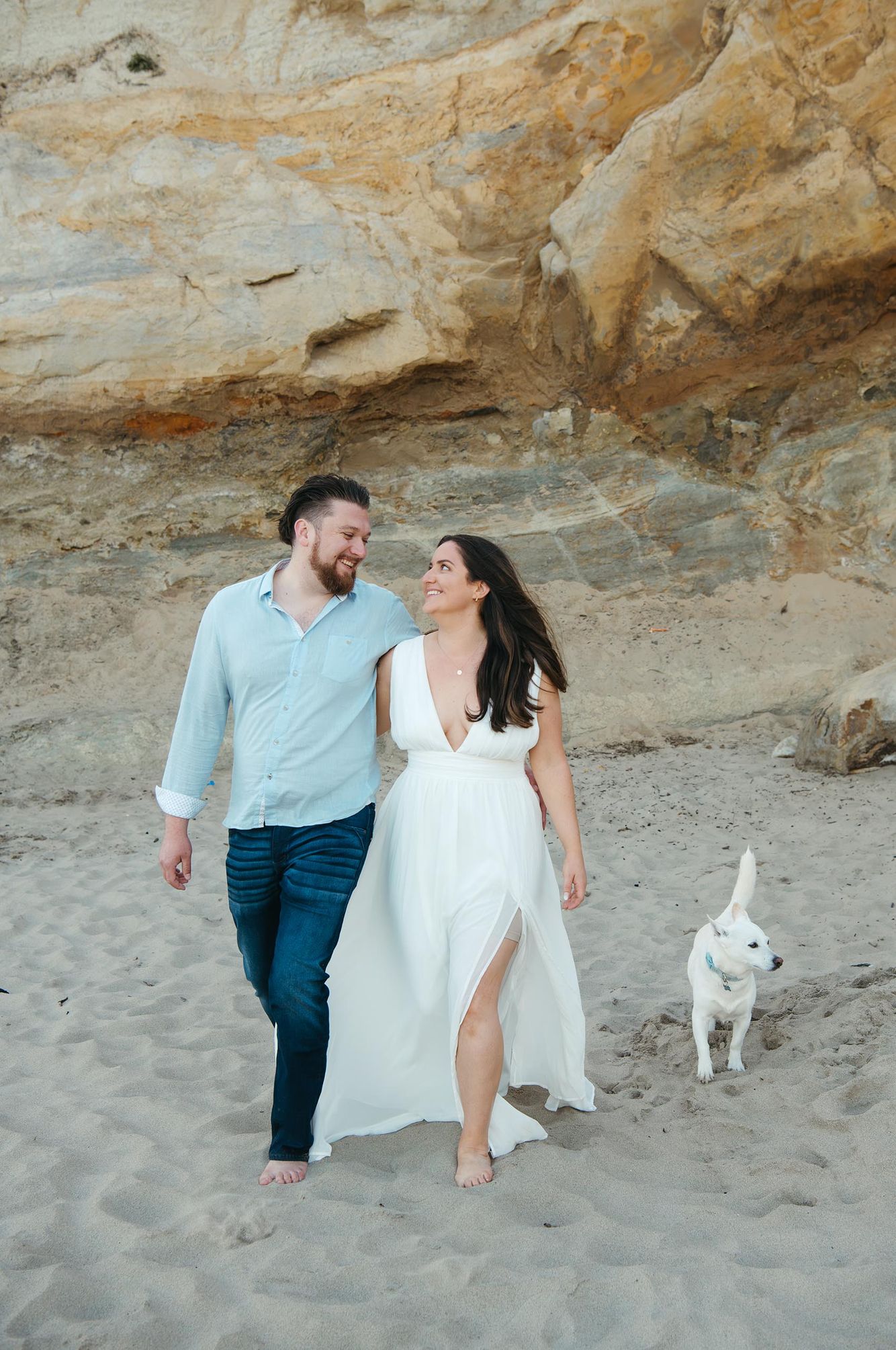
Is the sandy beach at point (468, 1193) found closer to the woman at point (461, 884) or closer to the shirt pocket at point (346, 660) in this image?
the woman at point (461, 884)

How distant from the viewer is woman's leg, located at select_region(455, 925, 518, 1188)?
116 inches

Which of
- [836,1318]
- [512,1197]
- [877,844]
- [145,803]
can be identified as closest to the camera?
[836,1318]

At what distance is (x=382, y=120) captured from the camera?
10492mm

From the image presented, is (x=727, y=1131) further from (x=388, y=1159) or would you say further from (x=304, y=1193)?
(x=304, y=1193)

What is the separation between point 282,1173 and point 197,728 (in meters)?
1.34

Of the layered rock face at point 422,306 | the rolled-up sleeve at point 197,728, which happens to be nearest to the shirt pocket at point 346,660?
the rolled-up sleeve at point 197,728

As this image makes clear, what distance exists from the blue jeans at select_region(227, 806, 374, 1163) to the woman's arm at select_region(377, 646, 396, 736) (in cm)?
34

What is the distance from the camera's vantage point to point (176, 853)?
10.8ft

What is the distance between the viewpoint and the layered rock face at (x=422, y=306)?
33.0ft

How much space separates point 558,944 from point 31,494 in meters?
8.98

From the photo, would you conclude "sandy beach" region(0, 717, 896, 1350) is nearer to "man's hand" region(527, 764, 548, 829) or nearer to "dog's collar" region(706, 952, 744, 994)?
"dog's collar" region(706, 952, 744, 994)

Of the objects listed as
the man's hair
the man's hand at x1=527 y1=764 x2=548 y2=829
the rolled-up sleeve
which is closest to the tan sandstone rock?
the man's hand at x1=527 y1=764 x2=548 y2=829

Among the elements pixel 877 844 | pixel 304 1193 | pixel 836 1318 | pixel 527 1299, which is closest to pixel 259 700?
pixel 304 1193

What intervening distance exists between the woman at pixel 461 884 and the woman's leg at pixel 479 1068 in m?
0.04
